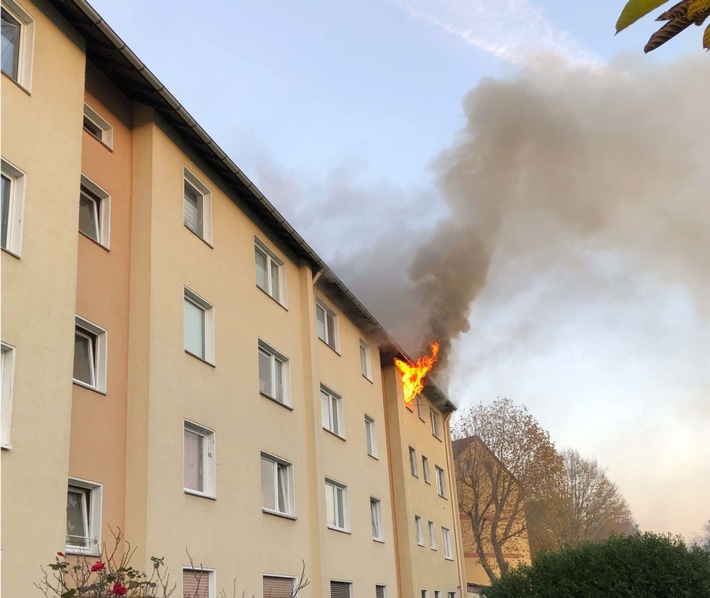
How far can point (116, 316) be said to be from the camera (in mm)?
12750

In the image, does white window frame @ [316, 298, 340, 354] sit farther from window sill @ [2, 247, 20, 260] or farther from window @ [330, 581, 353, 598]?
window sill @ [2, 247, 20, 260]

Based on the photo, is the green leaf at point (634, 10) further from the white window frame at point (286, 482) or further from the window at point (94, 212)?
the white window frame at point (286, 482)

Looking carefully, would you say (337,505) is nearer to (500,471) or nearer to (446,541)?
(446,541)

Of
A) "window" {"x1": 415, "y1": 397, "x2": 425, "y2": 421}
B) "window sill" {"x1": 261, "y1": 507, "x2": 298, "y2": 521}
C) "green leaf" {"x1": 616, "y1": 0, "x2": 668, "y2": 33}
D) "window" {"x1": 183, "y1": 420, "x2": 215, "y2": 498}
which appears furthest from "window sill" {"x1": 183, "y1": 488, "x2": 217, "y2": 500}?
"window" {"x1": 415, "y1": 397, "x2": 425, "y2": 421}

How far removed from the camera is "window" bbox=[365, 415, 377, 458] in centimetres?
2448

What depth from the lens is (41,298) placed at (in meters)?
10.1

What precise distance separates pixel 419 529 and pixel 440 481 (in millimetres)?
5375

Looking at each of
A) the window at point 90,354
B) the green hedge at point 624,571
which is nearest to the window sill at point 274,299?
the window at point 90,354

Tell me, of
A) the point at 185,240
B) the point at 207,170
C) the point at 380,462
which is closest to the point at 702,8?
the point at 185,240

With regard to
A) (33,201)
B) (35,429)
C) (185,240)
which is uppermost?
(185,240)

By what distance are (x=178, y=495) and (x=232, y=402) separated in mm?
2795

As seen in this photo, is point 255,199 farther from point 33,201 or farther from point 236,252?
point 33,201

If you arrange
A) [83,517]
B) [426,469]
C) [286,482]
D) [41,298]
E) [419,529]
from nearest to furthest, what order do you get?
1. [41,298]
2. [83,517]
3. [286,482]
4. [419,529]
5. [426,469]

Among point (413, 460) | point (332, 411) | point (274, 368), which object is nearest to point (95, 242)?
point (274, 368)
